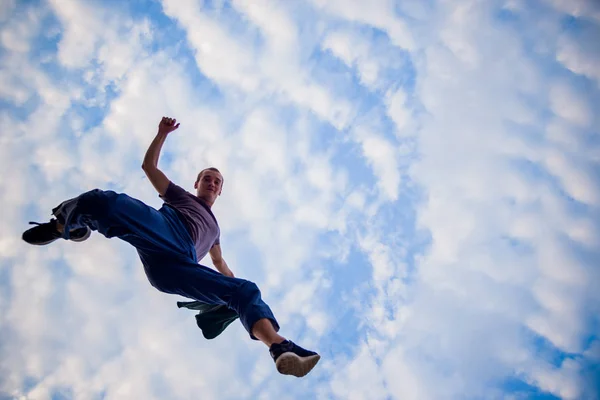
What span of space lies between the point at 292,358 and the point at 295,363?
0.19 ft

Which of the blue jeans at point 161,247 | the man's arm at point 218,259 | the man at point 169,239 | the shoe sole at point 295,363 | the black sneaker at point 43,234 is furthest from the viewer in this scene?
the man's arm at point 218,259

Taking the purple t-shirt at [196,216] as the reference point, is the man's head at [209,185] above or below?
above

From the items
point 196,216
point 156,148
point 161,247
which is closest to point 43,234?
point 161,247

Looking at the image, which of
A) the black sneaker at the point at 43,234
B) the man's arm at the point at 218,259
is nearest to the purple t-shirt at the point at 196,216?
the man's arm at the point at 218,259

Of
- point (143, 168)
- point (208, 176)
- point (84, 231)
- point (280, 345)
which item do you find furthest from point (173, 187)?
point (280, 345)

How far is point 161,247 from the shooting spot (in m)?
3.96

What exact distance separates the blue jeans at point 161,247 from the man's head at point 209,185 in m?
1.21

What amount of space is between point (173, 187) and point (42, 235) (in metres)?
1.55

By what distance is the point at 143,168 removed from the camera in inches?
184

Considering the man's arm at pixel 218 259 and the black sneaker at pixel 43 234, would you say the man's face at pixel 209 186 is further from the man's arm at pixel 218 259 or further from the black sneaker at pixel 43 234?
the black sneaker at pixel 43 234

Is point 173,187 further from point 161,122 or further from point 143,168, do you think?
point 161,122

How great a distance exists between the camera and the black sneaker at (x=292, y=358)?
297 centimetres

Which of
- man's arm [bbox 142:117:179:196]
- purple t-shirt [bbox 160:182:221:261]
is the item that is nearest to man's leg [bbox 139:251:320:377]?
purple t-shirt [bbox 160:182:221:261]

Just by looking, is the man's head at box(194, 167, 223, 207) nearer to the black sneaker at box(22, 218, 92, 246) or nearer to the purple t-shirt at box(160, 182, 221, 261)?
the purple t-shirt at box(160, 182, 221, 261)
